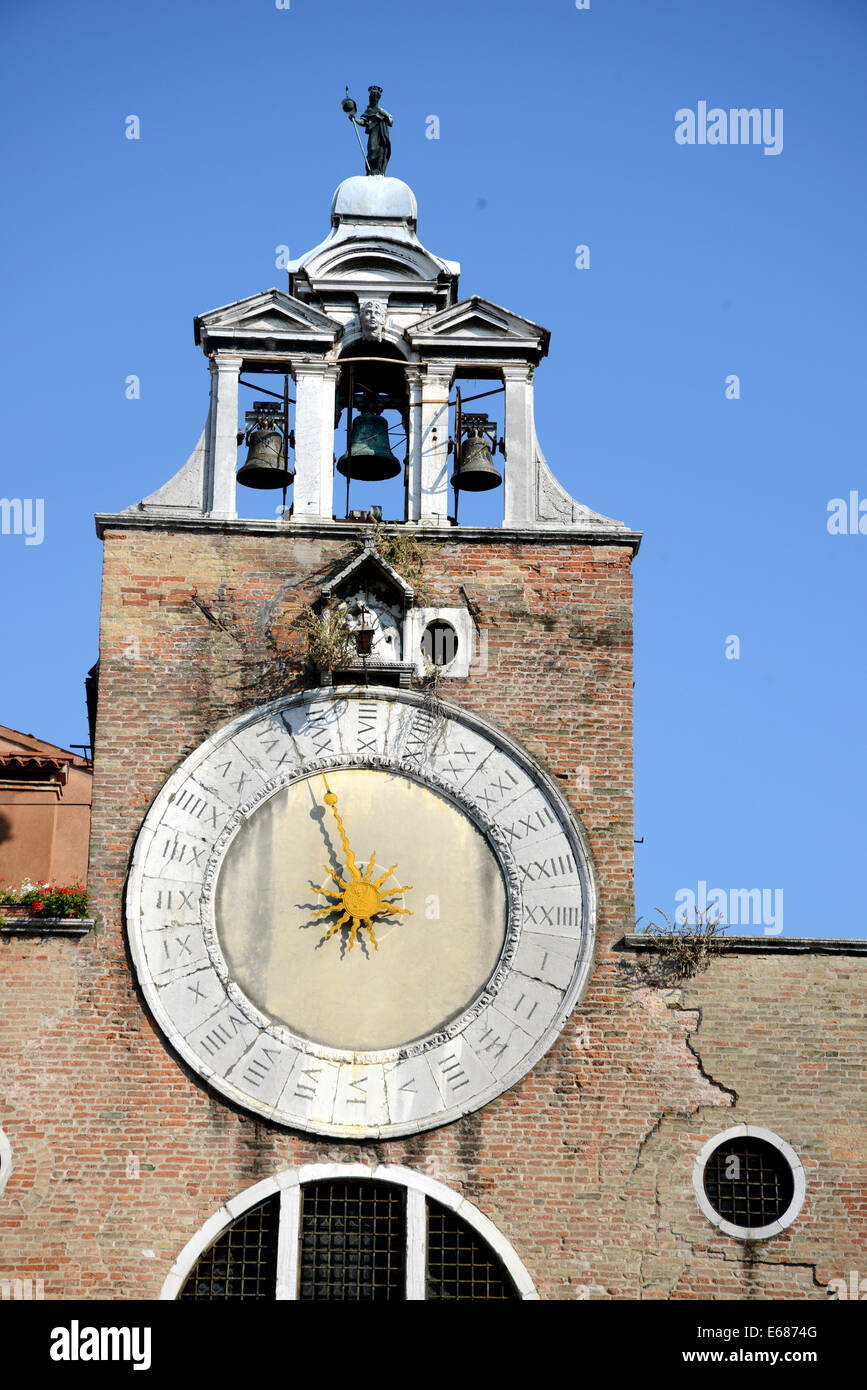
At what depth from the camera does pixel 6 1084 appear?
19.5 m

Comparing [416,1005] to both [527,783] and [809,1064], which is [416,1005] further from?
[809,1064]

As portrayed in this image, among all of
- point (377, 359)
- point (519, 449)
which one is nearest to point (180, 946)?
point (519, 449)

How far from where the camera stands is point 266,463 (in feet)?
72.1

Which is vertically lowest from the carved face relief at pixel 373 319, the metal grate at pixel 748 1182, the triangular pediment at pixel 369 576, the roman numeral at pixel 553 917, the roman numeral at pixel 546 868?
the metal grate at pixel 748 1182

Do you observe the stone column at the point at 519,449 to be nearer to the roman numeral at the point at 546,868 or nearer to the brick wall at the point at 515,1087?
the brick wall at the point at 515,1087

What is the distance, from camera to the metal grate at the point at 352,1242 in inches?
755

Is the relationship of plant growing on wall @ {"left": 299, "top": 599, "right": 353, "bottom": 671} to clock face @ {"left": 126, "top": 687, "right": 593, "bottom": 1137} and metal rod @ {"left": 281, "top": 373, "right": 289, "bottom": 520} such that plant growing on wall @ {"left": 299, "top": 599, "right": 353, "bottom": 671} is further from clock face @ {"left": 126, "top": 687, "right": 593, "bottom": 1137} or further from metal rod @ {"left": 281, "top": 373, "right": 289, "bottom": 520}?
metal rod @ {"left": 281, "top": 373, "right": 289, "bottom": 520}

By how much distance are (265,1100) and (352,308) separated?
8272mm

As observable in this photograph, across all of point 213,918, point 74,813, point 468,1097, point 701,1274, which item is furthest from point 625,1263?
point 74,813

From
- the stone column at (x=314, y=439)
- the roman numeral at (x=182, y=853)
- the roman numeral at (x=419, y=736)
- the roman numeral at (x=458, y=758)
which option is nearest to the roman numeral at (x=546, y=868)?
the roman numeral at (x=458, y=758)

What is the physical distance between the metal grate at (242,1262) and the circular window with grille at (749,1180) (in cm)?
384

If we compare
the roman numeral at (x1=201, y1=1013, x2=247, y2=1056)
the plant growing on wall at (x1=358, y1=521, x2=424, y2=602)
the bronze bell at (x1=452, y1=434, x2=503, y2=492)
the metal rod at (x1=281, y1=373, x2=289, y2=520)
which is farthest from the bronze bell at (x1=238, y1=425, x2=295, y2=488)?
the roman numeral at (x1=201, y1=1013, x2=247, y2=1056)

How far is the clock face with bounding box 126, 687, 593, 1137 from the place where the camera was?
64.3 feet
